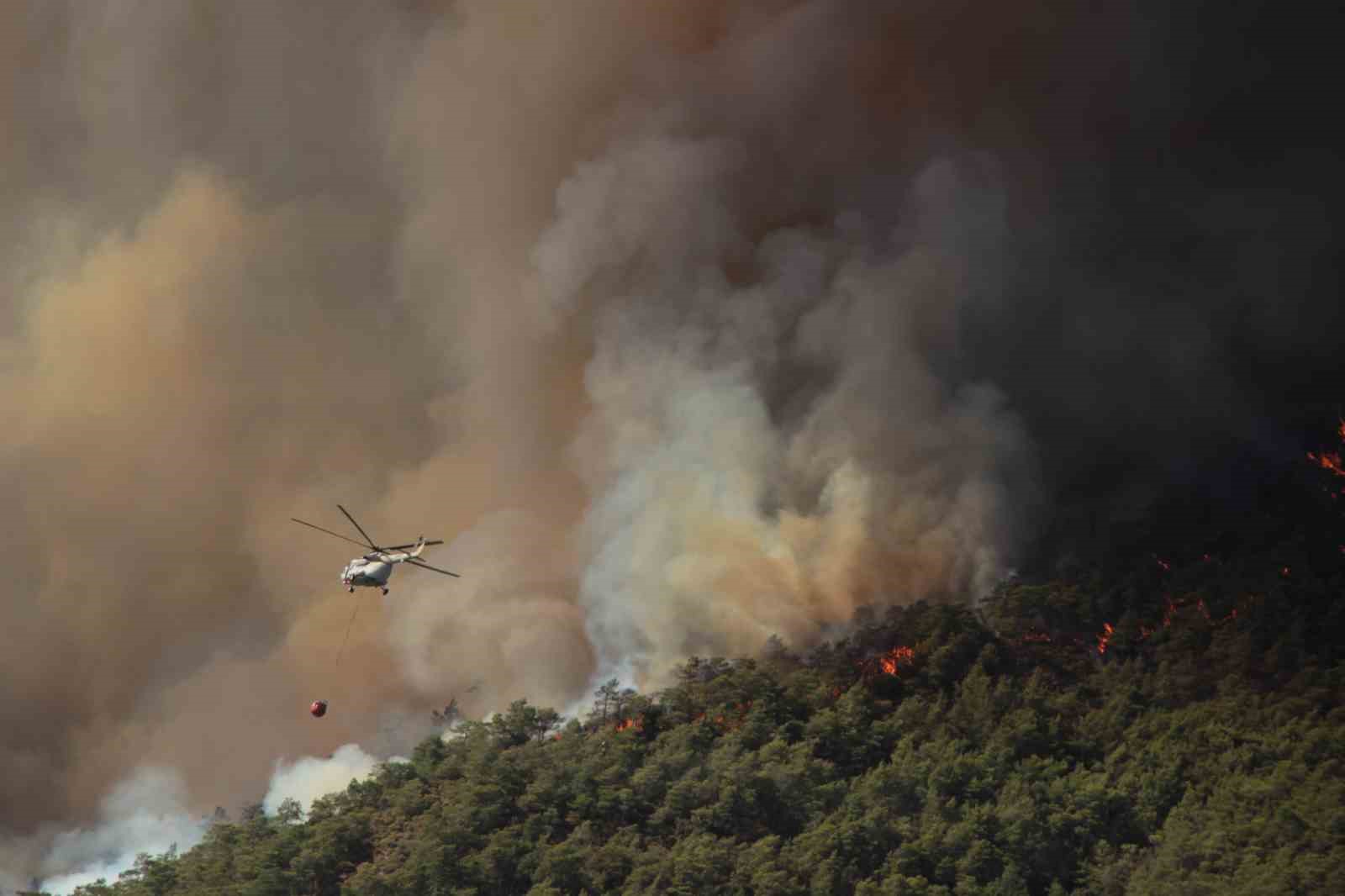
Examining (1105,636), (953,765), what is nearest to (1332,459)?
(1105,636)

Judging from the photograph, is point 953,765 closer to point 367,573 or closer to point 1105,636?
point 1105,636

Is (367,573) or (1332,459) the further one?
(1332,459)

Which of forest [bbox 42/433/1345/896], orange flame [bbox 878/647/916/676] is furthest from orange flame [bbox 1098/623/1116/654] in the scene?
orange flame [bbox 878/647/916/676]

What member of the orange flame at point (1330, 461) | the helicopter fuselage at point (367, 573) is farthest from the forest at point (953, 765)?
the helicopter fuselage at point (367, 573)

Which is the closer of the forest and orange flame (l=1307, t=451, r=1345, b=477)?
the forest

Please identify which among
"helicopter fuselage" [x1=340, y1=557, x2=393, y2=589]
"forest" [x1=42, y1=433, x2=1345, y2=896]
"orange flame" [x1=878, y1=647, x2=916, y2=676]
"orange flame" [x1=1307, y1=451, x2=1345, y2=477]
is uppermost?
"helicopter fuselage" [x1=340, y1=557, x2=393, y2=589]

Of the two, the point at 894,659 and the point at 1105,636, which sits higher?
the point at 894,659

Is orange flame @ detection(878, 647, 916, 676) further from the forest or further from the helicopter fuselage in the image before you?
the helicopter fuselage

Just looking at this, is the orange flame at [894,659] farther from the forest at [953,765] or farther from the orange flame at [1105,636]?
the orange flame at [1105,636]

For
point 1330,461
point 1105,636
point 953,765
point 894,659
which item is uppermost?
point 1330,461
